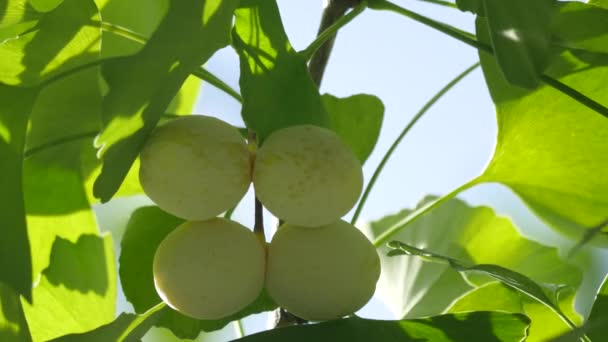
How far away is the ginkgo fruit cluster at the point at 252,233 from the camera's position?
567 mm

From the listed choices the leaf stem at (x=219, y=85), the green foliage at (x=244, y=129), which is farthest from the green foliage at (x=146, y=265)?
the leaf stem at (x=219, y=85)

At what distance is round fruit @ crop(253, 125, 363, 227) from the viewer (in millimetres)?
568

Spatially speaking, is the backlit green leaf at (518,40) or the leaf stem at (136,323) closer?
the backlit green leaf at (518,40)

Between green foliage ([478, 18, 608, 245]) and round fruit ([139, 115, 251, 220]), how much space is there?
9.7 inches

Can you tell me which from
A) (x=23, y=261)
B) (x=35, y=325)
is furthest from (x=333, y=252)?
(x=35, y=325)

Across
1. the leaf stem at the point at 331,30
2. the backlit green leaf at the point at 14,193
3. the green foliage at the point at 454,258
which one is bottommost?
the green foliage at the point at 454,258

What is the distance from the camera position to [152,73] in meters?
0.51

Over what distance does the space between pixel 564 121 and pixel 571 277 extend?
234mm

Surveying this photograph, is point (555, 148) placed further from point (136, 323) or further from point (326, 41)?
point (136, 323)

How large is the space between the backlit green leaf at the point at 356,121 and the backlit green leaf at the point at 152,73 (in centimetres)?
25

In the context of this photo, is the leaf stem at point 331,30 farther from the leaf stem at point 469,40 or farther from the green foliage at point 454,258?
the green foliage at point 454,258

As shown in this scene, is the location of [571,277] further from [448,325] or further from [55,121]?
[55,121]

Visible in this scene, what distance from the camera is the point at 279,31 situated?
0.59 metres

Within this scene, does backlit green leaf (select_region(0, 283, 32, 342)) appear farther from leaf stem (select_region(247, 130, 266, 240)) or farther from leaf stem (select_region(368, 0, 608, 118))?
leaf stem (select_region(368, 0, 608, 118))
